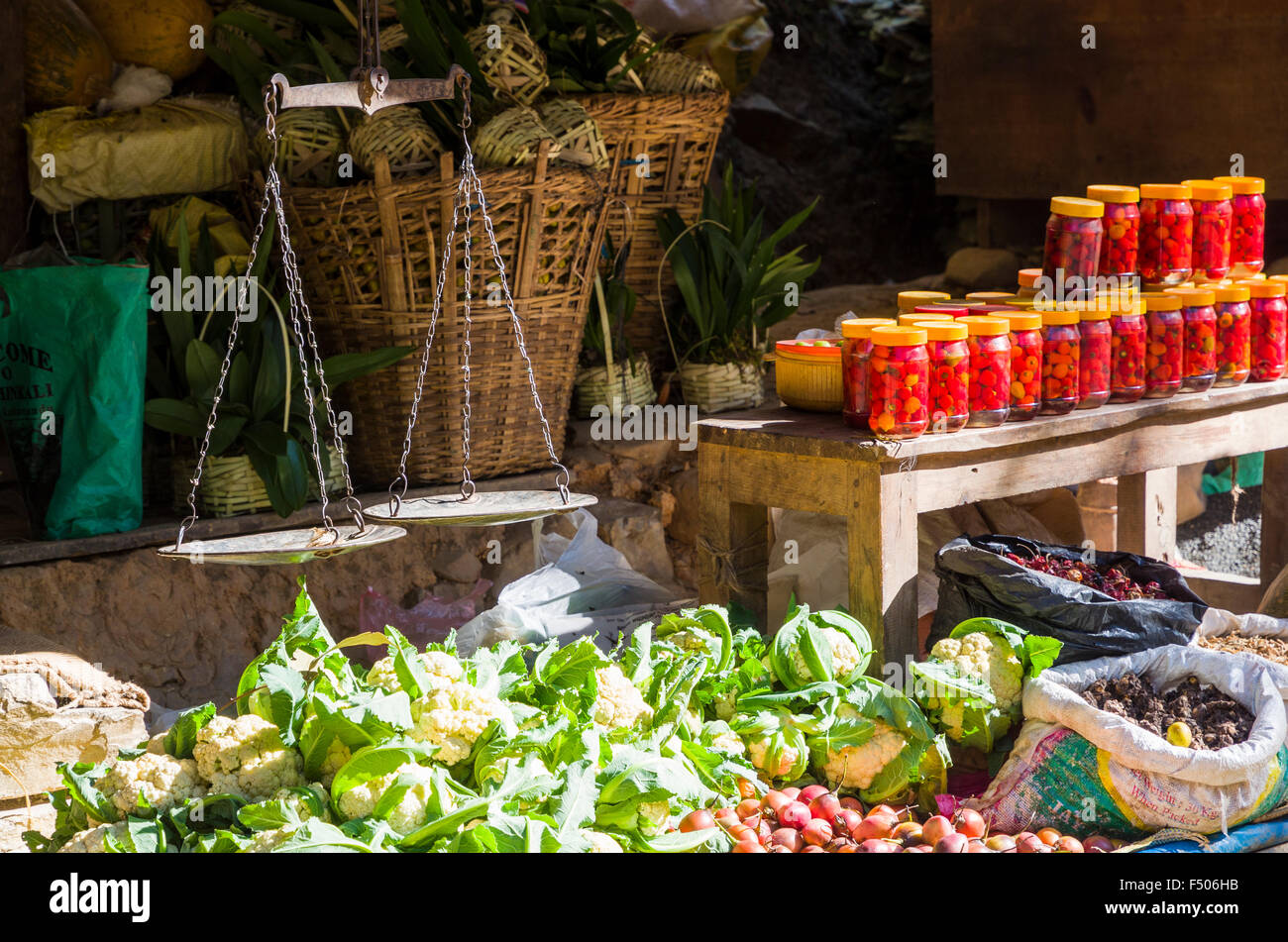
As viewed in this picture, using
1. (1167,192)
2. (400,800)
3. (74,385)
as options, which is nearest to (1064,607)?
(1167,192)

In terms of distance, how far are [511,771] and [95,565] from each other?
1607 mm

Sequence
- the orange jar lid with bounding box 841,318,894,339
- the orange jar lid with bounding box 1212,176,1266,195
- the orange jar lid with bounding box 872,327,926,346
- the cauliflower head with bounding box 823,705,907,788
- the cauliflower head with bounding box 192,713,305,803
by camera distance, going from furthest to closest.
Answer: the orange jar lid with bounding box 1212,176,1266,195 → the orange jar lid with bounding box 841,318,894,339 → the orange jar lid with bounding box 872,327,926,346 → the cauliflower head with bounding box 823,705,907,788 → the cauliflower head with bounding box 192,713,305,803

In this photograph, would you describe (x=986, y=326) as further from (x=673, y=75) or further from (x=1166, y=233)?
(x=673, y=75)

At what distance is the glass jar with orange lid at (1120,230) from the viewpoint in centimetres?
286

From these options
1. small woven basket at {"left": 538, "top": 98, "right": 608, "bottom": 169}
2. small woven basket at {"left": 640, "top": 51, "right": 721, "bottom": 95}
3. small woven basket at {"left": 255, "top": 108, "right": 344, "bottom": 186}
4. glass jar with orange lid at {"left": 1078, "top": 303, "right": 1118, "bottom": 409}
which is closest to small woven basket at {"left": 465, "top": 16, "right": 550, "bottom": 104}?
small woven basket at {"left": 538, "top": 98, "right": 608, "bottom": 169}

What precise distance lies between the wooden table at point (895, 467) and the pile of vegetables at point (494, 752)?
0.21m

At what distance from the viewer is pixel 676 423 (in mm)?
3982

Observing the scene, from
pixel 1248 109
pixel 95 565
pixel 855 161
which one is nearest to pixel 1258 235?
pixel 1248 109

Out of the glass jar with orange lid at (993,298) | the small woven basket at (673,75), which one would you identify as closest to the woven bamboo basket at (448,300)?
the small woven basket at (673,75)

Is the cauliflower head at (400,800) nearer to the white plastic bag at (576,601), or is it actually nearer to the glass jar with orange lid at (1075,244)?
Result: the white plastic bag at (576,601)

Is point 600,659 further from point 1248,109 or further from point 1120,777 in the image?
point 1248,109

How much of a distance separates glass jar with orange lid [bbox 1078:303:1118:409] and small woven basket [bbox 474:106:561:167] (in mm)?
1256

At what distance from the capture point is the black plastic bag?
240cm

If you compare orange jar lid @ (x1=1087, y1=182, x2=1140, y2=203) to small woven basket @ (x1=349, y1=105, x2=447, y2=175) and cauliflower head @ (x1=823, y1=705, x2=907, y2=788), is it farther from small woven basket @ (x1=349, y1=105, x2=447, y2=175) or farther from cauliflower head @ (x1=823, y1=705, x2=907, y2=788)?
small woven basket @ (x1=349, y1=105, x2=447, y2=175)
